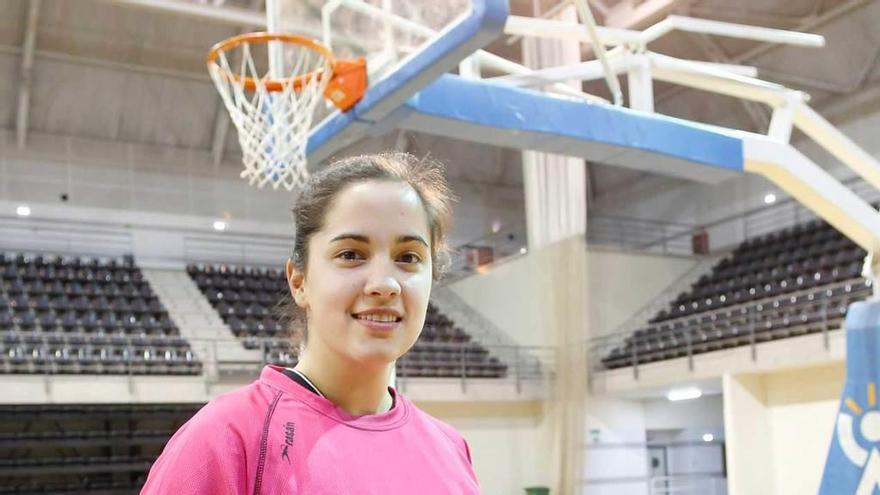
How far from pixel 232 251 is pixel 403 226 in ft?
55.3

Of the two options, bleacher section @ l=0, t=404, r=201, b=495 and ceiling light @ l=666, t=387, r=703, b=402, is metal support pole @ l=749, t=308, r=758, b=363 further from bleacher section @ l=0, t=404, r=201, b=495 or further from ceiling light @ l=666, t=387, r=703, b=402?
bleacher section @ l=0, t=404, r=201, b=495

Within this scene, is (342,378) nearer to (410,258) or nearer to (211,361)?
(410,258)

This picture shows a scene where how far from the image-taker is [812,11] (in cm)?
1471

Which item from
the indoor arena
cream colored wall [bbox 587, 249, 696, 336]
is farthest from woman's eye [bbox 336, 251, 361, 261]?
cream colored wall [bbox 587, 249, 696, 336]

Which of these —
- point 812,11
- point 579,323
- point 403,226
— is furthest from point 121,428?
point 403,226

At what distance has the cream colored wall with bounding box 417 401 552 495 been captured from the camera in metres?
14.7

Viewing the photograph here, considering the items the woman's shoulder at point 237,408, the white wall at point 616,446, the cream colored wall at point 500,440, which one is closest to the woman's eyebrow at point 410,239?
the woman's shoulder at point 237,408

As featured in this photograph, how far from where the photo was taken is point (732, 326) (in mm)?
13438

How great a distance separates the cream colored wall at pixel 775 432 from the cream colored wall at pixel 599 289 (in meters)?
3.82

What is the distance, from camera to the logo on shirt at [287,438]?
1.31 m

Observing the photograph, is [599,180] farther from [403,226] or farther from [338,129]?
[403,226]

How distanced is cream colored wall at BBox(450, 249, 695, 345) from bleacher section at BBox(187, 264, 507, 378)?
833mm

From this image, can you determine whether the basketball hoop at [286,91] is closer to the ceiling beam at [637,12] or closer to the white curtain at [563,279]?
the white curtain at [563,279]

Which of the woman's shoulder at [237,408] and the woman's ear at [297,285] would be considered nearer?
the woman's shoulder at [237,408]
